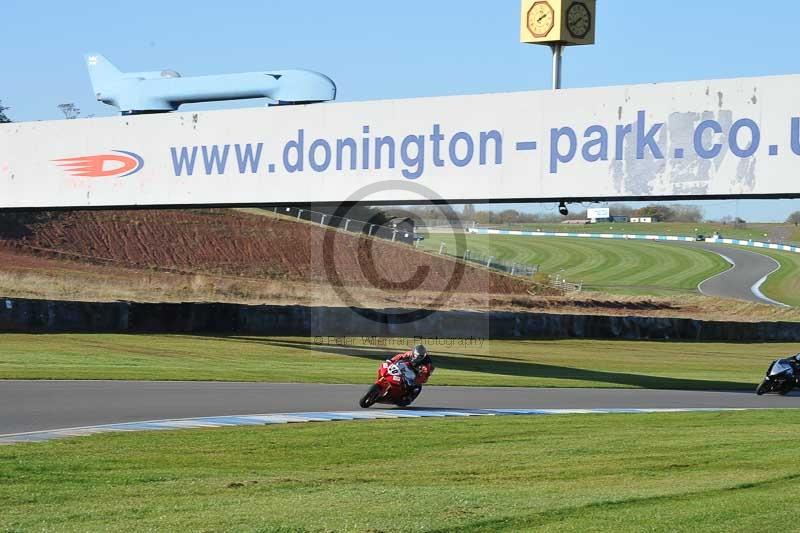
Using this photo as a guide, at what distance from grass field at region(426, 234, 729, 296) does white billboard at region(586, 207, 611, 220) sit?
33.3 metres

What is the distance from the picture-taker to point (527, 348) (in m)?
43.6

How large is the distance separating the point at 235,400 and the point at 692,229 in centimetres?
11822

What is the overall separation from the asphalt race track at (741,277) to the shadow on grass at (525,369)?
45781mm

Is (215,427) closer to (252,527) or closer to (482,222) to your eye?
(252,527)

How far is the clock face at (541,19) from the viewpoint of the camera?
25156 millimetres

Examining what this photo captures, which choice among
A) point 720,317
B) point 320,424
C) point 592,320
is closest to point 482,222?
point 720,317

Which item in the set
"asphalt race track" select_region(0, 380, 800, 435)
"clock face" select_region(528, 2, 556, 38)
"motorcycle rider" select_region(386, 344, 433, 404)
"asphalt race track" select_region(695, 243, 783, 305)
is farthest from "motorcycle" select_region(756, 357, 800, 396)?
"asphalt race track" select_region(695, 243, 783, 305)

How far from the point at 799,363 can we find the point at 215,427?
15.0 metres

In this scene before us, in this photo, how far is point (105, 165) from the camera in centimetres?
3198

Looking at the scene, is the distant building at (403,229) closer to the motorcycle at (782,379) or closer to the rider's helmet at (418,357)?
the motorcycle at (782,379)

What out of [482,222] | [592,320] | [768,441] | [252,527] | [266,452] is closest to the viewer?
[252,527]

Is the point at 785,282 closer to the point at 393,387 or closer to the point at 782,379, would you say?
the point at 782,379

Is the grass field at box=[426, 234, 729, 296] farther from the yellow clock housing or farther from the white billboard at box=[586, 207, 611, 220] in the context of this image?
the yellow clock housing

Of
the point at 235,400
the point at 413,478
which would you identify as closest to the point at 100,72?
the point at 235,400
